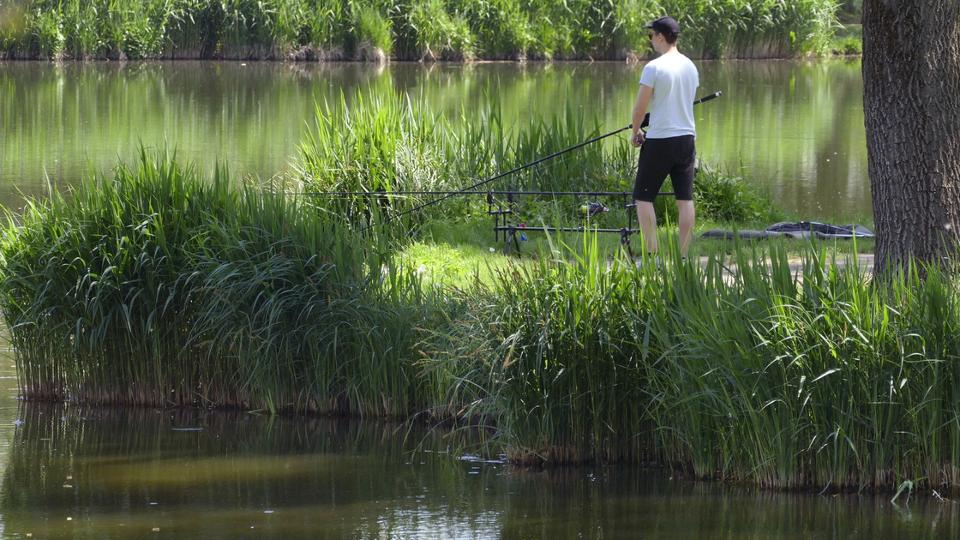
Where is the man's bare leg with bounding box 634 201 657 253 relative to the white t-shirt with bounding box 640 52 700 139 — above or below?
below

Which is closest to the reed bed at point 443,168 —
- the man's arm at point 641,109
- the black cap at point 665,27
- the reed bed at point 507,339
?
the man's arm at point 641,109

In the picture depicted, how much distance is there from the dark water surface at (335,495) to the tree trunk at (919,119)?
5.32 feet

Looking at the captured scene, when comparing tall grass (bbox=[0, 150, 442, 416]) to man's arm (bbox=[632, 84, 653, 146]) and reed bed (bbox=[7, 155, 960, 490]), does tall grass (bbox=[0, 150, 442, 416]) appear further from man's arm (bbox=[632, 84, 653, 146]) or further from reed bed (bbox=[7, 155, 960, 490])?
man's arm (bbox=[632, 84, 653, 146])

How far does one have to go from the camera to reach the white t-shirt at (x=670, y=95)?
31.8 ft

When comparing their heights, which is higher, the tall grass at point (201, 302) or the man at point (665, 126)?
the man at point (665, 126)

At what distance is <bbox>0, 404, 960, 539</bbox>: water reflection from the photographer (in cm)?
655

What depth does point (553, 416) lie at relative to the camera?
23.8ft

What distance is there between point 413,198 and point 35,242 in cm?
397

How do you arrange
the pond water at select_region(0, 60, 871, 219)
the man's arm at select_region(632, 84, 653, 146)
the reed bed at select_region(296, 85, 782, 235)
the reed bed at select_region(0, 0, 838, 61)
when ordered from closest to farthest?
the man's arm at select_region(632, 84, 653, 146) → the reed bed at select_region(296, 85, 782, 235) → the pond water at select_region(0, 60, 871, 219) → the reed bed at select_region(0, 0, 838, 61)

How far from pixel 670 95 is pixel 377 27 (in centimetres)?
2786

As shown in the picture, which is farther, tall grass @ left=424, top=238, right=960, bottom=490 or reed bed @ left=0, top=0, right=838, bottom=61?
reed bed @ left=0, top=0, right=838, bottom=61

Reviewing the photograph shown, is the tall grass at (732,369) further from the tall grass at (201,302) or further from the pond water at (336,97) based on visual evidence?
the pond water at (336,97)

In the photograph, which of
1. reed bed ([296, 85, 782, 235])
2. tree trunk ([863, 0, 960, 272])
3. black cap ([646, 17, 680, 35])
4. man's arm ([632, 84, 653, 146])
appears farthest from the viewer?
reed bed ([296, 85, 782, 235])

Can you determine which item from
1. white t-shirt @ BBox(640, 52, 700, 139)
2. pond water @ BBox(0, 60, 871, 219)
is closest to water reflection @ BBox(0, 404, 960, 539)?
white t-shirt @ BBox(640, 52, 700, 139)
